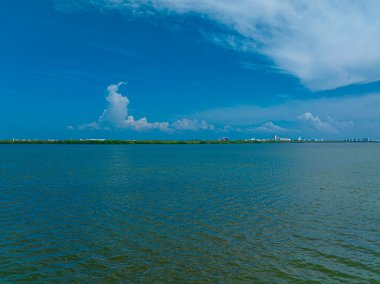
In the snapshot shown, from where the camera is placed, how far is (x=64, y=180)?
156 feet

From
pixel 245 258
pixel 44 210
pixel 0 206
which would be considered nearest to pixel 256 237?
pixel 245 258

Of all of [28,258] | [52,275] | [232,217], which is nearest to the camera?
[52,275]

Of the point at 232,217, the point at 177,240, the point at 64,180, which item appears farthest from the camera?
the point at 64,180

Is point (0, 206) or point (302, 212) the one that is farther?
point (0, 206)

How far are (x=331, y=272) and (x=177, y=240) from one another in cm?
919

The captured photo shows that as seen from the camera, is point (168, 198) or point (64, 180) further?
point (64, 180)

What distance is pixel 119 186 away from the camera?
1662 inches

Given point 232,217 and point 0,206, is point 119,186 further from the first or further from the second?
point 232,217

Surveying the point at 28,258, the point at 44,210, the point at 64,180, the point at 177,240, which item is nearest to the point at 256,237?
the point at 177,240

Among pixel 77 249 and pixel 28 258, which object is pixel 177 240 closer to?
pixel 77 249

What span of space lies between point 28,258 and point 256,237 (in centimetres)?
1390

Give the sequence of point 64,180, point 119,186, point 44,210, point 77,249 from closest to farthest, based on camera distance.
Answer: point 77,249 < point 44,210 < point 119,186 < point 64,180

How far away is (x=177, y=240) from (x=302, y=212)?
13053 millimetres

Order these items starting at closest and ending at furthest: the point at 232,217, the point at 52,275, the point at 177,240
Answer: the point at 52,275, the point at 177,240, the point at 232,217
